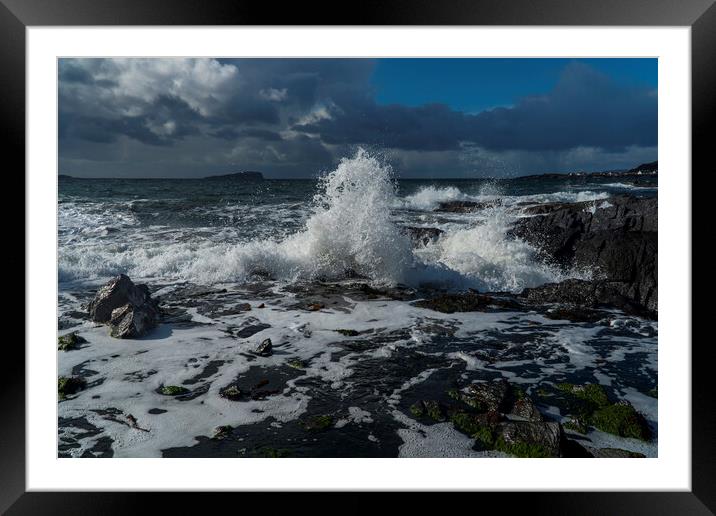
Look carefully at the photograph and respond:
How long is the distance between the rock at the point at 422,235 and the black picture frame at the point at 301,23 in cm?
701

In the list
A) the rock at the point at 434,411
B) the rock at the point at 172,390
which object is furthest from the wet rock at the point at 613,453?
the rock at the point at 172,390

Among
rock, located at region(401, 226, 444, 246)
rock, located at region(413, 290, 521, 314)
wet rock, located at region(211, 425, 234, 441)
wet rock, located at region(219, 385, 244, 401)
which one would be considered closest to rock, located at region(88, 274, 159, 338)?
wet rock, located at region(219, 385, 244, 401)

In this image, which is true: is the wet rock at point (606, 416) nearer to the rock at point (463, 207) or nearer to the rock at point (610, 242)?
the rock at point (610, 242)

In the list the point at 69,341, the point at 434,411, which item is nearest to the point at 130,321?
the point at 69,341

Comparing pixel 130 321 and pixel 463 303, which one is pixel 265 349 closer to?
pixel 130 321

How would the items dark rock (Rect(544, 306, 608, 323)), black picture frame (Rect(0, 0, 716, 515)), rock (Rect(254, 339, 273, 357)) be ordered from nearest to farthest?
black picture frame (Rect(0, 0, 716, 515))
rock (Rect(254, 339, 273, 357))
dark rock (Rect(544, 306, 608, 323))

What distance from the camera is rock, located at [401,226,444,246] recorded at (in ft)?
30.5

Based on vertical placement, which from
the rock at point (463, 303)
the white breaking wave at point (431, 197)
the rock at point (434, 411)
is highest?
the white breaking wave at point (431, 197)

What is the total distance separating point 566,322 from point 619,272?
2.39m

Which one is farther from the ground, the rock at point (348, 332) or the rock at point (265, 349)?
the rock at point (348, 332)

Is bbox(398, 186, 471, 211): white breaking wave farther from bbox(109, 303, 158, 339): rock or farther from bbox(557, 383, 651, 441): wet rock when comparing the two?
bbox(557, 383, 651, 441): wet rock

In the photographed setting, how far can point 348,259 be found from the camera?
731 centimetres

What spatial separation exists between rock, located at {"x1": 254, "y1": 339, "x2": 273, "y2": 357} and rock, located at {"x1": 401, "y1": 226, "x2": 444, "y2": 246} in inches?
212

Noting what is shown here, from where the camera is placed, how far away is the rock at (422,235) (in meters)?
9.28
